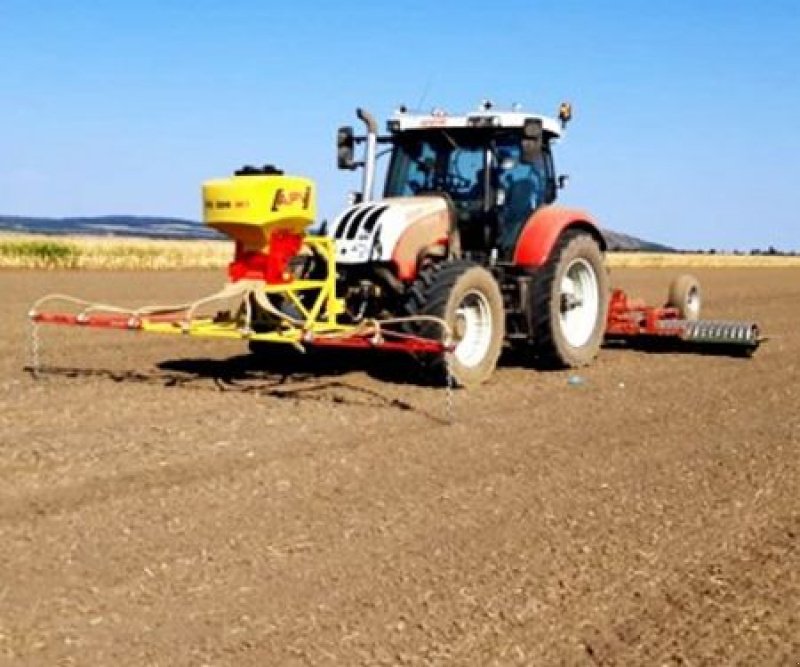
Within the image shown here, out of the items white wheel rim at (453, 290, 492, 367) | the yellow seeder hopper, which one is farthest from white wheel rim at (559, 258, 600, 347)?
the yellow seeder hopper

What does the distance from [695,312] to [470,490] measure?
27.8 ft

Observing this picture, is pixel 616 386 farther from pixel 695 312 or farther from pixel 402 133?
pixel 695 312

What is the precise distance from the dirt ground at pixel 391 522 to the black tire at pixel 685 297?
14.0 ft

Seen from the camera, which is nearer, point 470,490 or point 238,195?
point 470,490

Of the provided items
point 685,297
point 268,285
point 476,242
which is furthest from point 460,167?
point 685,297

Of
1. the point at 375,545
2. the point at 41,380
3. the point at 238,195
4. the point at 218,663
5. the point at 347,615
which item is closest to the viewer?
the point at 218,663

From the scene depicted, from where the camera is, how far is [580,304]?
10.7 m

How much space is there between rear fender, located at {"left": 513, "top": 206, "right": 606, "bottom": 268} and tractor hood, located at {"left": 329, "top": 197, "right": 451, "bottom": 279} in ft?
2.37

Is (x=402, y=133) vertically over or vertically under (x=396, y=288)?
over

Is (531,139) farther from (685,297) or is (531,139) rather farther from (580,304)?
(685,297)

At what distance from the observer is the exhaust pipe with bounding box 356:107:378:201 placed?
10.1 metres

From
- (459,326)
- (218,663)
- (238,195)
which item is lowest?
(218,663)

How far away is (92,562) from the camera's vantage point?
448cm

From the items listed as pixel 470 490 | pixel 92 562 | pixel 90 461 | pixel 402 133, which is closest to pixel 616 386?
pixel 402 133
